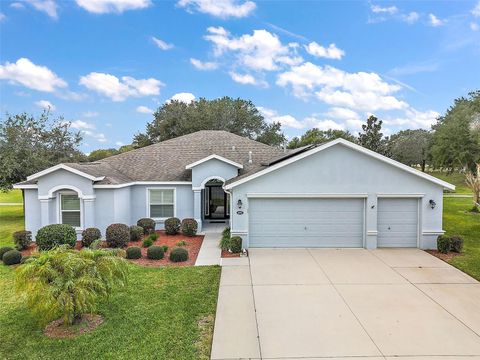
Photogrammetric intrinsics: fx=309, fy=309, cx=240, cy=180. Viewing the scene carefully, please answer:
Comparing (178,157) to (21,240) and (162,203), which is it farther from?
(21,240)

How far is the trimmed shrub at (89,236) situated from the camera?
1289 cm

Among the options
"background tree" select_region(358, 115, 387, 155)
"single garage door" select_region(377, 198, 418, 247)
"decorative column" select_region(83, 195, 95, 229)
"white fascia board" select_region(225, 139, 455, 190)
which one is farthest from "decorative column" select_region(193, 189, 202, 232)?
"background tree" select_region(358, 115, 387, 155)

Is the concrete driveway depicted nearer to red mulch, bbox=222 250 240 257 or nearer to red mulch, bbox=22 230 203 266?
red mulch, bbox=222 250 240 257

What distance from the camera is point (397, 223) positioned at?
12828mm

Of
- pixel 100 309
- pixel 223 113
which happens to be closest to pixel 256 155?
pixel 100 309

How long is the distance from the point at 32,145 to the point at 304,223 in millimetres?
20074

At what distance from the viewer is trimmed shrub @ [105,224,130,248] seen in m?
12.8

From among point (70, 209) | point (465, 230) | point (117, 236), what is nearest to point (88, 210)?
point (70, 209)

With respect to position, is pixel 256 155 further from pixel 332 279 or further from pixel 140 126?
pixel 140 126

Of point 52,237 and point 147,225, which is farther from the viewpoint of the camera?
point 147,225

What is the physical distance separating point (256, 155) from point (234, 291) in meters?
12.2

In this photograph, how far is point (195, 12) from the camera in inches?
688

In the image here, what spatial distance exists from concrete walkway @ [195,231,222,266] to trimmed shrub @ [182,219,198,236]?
663 millimetres

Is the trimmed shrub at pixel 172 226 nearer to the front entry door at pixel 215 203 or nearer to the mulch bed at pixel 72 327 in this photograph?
the front entry door at pixel 215 203
